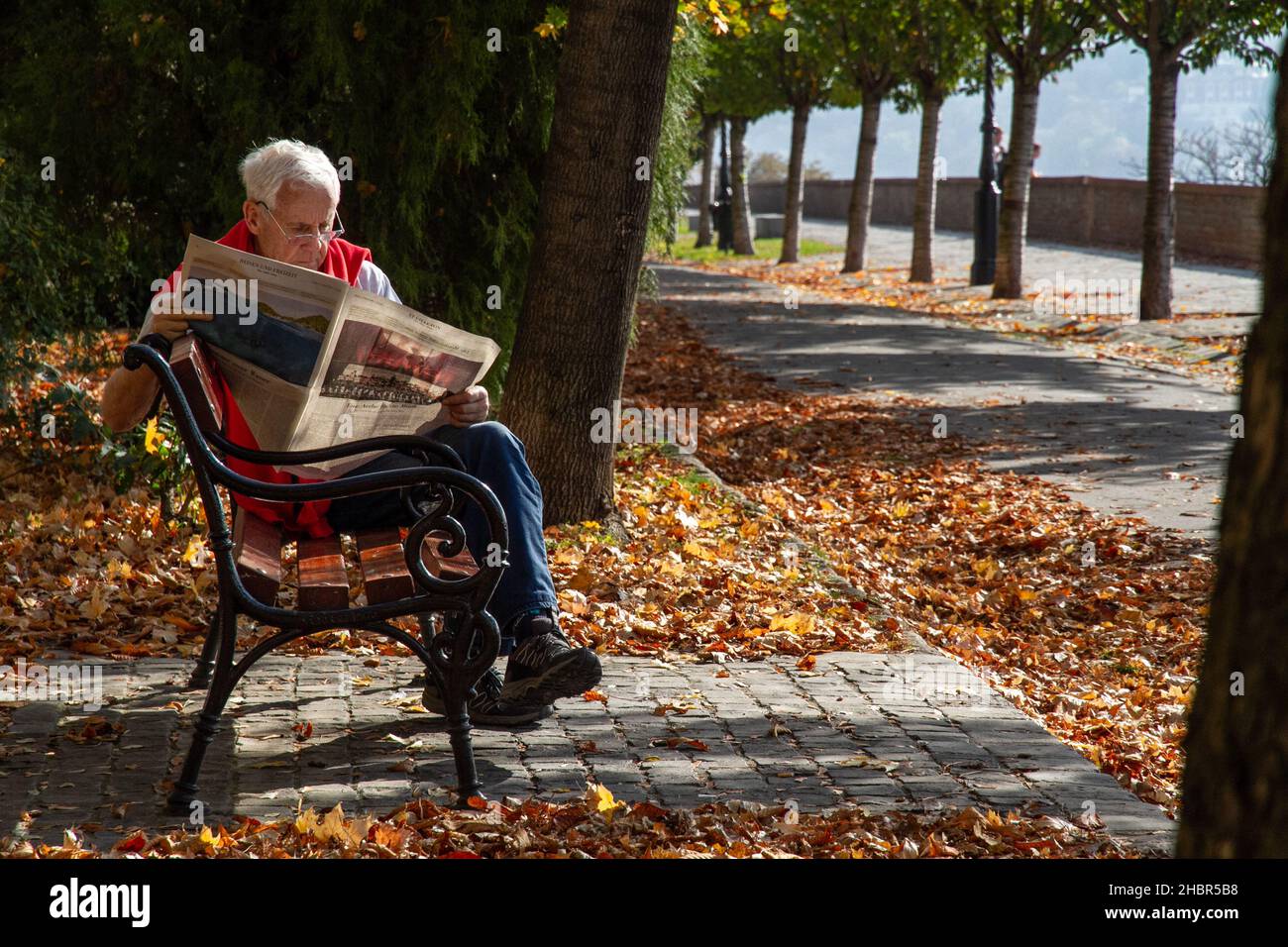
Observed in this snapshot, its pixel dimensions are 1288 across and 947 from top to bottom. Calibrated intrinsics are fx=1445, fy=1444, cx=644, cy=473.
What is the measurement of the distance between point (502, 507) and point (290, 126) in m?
4.08

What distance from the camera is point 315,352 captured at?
3.82 metres

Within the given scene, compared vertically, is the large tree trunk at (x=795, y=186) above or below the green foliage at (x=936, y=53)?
below

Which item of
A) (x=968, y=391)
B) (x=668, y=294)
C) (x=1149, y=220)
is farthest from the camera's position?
(x=668, y=294)

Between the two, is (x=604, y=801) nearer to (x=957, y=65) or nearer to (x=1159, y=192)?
(x=1159, y=192)

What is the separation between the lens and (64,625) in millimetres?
5355


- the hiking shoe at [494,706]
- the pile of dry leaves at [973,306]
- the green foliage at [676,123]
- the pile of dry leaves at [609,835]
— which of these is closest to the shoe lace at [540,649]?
the hiking shoe at [494,706]

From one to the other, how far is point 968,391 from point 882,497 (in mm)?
4390

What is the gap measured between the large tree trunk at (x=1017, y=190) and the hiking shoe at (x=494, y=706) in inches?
730

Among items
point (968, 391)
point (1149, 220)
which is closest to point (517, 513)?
point (968, 391)

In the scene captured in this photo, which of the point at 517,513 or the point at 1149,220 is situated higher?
the point at 1149,220

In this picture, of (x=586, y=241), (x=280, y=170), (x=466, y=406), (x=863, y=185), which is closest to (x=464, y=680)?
(x=466, y=406)

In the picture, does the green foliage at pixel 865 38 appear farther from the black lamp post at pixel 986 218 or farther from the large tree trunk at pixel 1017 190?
the large tree trunk at pixel 1017 190

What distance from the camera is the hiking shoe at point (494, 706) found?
431 centimetres

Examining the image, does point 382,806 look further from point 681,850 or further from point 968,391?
point 968,391
